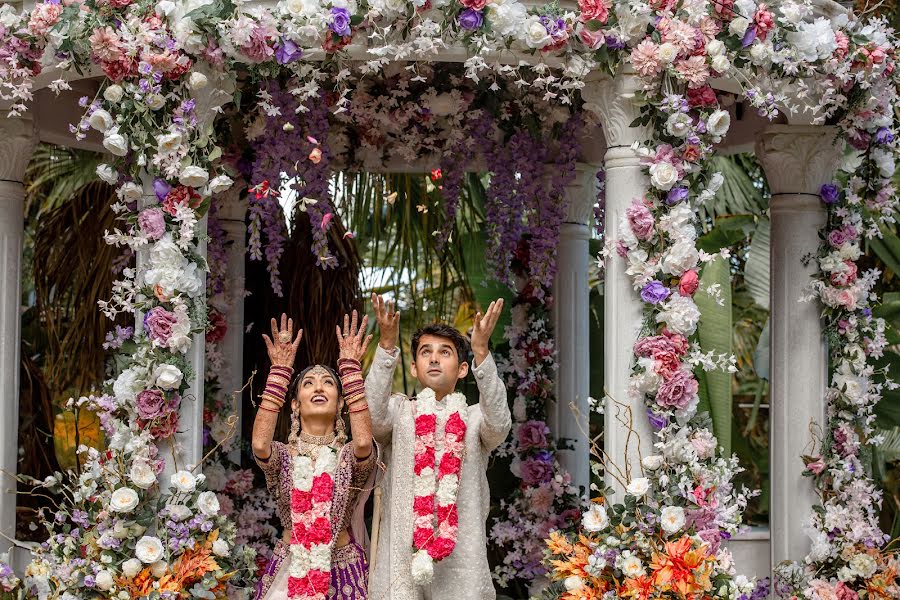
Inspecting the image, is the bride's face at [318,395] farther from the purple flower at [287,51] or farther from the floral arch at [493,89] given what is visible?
the purple flower at [287,51]

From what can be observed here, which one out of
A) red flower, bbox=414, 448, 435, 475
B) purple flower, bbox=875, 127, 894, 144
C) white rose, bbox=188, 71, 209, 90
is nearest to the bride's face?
red flower, bbox=414, 448, 435, 475

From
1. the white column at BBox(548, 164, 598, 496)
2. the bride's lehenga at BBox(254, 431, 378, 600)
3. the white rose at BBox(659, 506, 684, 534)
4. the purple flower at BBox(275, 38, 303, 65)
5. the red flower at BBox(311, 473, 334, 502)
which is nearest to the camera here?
the white rose at BBox(659, 506, 684, 534)

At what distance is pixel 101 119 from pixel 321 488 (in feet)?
6.09

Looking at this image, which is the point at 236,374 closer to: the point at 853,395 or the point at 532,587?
the point at 532,587

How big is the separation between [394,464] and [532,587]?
2.86 meters

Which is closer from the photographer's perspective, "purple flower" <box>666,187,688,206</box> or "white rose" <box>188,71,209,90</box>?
"white rose" <box>188,71,209,90</box>

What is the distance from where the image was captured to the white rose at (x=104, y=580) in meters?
5.05

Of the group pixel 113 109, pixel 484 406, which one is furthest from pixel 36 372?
pixel 484 406

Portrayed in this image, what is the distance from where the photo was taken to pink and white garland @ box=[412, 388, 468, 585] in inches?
201

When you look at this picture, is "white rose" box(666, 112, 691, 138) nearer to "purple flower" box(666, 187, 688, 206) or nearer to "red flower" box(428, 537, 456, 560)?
"purple flower" box(666, 187, 688, 206)

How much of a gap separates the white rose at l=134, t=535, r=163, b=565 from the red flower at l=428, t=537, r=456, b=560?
1138mm

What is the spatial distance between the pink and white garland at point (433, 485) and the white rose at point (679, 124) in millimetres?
1507

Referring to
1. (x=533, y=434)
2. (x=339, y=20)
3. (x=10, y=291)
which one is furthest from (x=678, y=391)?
(x=10, y=291)

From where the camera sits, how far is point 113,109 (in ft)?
17.2
